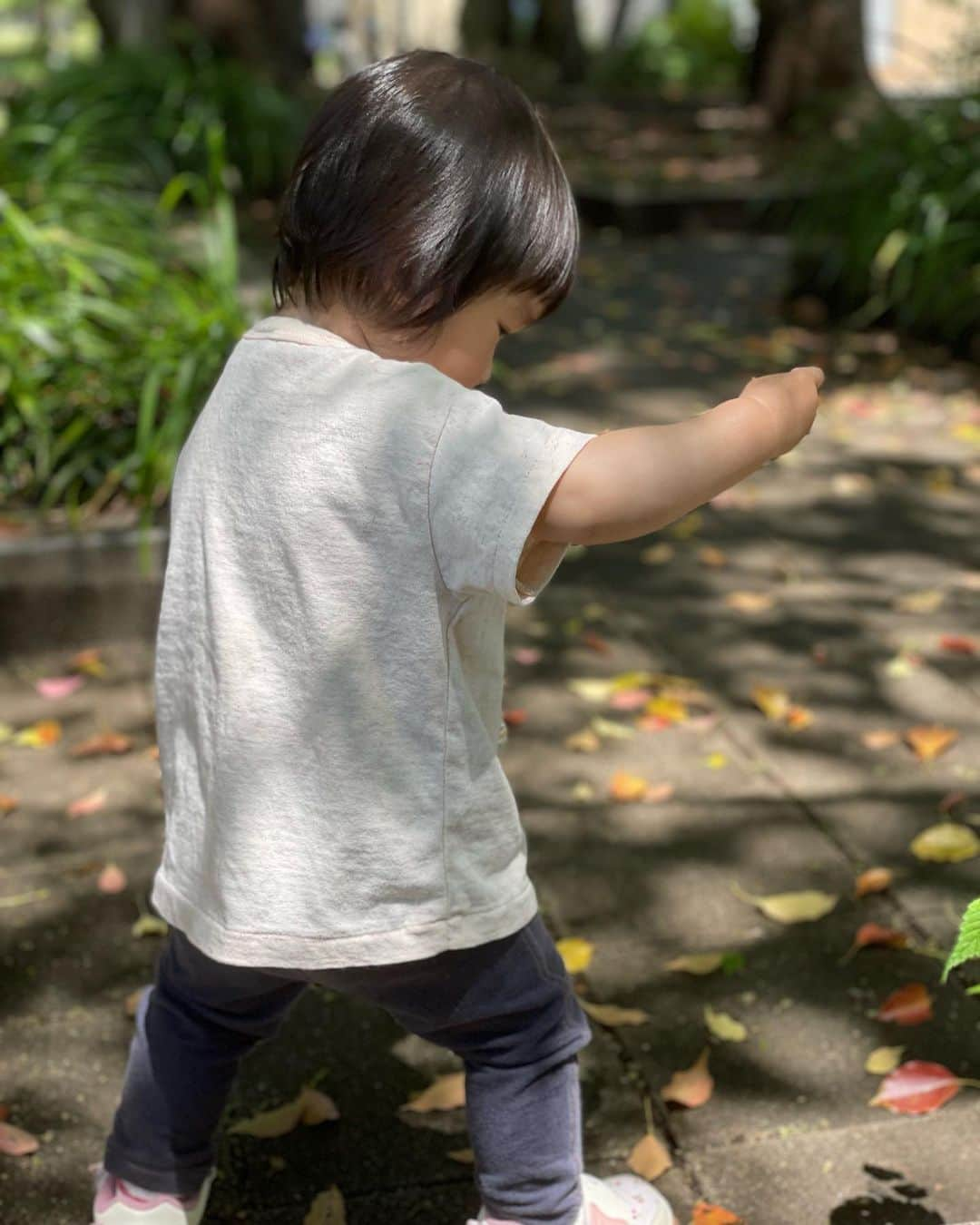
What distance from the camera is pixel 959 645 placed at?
3.96 metres

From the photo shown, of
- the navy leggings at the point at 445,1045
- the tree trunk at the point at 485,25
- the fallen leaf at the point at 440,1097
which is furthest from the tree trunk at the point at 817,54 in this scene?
the navy leggings at the point at 445,1045

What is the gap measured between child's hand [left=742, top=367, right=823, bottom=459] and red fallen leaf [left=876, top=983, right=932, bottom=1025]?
118 cm

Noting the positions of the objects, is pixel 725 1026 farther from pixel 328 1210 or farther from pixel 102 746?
pixel 102 746

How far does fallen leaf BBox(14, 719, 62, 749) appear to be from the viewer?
352 cm

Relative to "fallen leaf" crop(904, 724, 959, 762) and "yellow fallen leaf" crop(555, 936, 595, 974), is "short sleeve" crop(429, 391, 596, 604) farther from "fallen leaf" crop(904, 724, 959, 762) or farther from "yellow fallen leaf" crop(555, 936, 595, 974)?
"fallen leaf" crop(904, 724, 959, 762)

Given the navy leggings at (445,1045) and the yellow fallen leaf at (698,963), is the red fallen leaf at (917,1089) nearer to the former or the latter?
the yellow fallen leaf at (698,963)

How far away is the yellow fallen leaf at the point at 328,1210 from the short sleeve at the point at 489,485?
1.00 metres

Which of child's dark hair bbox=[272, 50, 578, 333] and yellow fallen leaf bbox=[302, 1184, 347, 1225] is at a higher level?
child's dark hair bbox=[272, 50, 578, 333]

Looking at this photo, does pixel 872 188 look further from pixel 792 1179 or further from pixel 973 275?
pixel 792 1179

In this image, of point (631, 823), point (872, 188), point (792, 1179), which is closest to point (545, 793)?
point (631, 823)

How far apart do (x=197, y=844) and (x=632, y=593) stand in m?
2.73

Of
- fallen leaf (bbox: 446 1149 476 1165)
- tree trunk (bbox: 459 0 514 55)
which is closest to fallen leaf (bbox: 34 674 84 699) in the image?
fallen leaf (bbox: 446 1149 476 1165)

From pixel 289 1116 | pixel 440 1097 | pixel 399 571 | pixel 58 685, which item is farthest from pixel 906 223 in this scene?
pixel 399 571

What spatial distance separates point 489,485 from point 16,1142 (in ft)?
4.28
